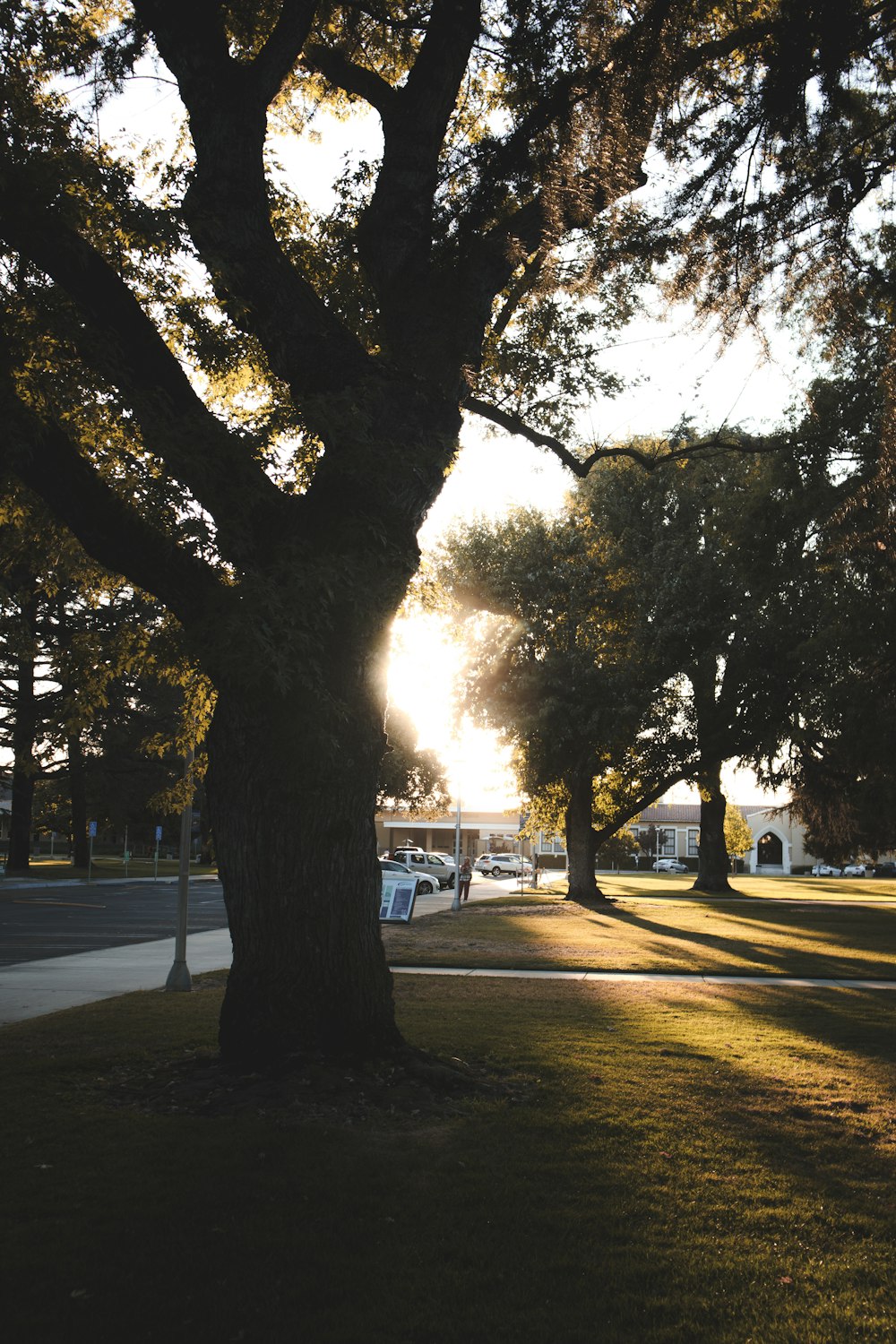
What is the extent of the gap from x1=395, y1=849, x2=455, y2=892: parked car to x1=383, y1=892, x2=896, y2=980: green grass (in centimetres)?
1923

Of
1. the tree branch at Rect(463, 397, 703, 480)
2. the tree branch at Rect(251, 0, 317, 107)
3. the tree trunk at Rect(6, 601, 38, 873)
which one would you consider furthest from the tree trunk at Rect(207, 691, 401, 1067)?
the tree trunk at Rect(6, 601, 38, 873)

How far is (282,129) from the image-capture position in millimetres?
11492

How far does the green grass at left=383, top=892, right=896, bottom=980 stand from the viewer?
15180mm

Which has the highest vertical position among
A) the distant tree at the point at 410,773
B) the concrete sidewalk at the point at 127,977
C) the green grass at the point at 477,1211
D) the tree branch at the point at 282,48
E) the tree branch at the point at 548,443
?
the tree branch at the point at 282,48

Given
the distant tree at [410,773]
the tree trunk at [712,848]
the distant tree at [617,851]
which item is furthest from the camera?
the distant tree at [617,851]

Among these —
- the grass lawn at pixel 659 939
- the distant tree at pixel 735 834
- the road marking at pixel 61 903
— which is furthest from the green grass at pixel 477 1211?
the distant tree at pixel 735 834

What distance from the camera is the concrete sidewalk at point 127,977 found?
11234 millimetres

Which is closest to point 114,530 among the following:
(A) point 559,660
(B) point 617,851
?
(A) point 559,660

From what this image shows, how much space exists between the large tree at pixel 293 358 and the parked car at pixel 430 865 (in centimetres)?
4314

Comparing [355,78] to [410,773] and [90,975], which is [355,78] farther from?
[410,773]

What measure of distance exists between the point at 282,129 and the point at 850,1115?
11.0 m

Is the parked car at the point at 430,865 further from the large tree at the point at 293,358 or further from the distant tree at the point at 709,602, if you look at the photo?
the large tree at the point at 293,358

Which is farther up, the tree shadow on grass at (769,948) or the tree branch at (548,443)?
the tree branch at (548,443)

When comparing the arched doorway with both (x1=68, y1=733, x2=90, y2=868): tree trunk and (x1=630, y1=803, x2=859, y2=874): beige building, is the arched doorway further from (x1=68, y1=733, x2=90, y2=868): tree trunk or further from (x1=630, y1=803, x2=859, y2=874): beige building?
(x1=68, y1=733, x2=90, y2=868): tree trunk
